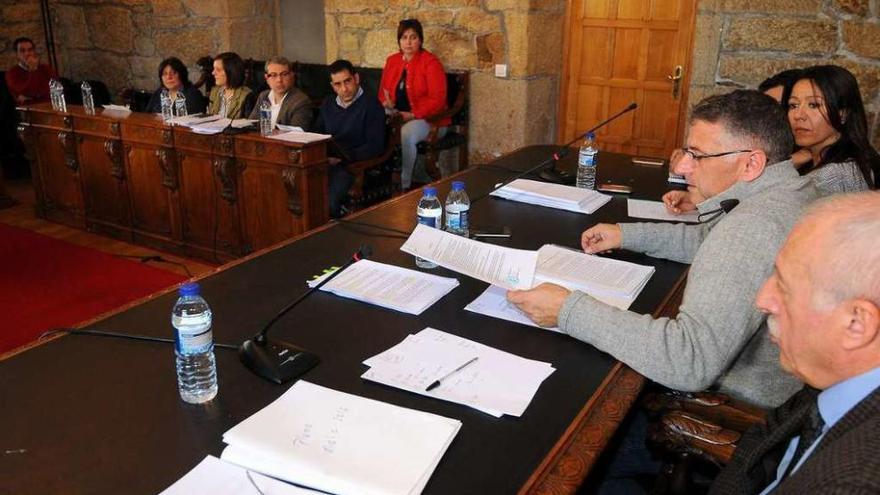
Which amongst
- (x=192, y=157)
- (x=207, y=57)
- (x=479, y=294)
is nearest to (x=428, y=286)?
(x=479, y=294)

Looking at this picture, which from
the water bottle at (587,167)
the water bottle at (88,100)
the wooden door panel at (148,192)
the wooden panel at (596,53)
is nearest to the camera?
the water bottle at (587,167)

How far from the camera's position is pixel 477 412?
1.25 metres

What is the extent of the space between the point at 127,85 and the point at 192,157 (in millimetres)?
3916

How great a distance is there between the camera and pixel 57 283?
12.6 feet

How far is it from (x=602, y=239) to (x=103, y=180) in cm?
362

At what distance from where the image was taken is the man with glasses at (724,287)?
136 centimetres

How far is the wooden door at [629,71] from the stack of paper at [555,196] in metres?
2.80

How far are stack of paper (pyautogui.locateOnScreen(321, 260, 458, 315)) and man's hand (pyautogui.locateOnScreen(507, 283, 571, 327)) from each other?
241 mm

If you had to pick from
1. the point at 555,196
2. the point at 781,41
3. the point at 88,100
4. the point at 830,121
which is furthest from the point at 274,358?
the point at 781,41

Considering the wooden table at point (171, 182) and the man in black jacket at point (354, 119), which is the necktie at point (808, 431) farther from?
the man in black jacket at point (354, 119)

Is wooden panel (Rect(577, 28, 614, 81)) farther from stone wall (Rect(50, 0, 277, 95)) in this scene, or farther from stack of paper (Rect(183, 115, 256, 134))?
stone wall (Rect(50, 0, 277, 95))

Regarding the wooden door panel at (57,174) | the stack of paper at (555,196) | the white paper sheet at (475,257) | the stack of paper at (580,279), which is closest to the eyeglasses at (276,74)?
the wooden door panel at (57,174)

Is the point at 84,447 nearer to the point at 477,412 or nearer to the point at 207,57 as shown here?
the point at 477,412

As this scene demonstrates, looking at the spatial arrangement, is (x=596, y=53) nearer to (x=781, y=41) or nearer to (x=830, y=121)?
(x=781, y=41)
